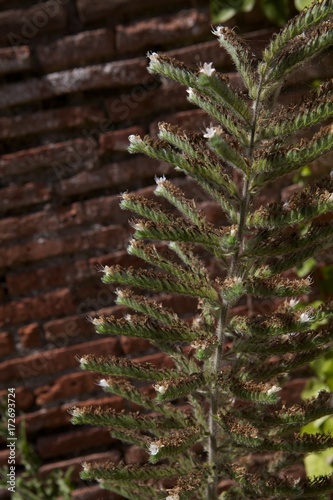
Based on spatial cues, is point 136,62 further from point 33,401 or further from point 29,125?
point 33,401

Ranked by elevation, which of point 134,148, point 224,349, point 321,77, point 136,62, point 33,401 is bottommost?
point 224,349

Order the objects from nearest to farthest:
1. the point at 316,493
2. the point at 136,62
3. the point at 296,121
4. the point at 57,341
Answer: the point at 296,121 < the point at 316,493 < the point at 136,62 < the point at 57,341

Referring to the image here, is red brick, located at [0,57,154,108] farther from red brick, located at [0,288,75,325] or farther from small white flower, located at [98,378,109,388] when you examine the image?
small white flower, located at [98,378,109,388]

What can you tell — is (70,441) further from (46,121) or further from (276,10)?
(276,10)

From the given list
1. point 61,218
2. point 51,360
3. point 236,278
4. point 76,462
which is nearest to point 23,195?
point 61,218

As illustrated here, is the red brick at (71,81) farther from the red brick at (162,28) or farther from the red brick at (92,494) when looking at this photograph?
the red brick at (92,494)

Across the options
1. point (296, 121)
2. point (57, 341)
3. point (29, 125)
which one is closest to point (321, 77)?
point (296, 121)

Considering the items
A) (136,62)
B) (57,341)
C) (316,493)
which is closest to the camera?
(316,493)

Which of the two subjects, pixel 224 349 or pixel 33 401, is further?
pixel 33 401
